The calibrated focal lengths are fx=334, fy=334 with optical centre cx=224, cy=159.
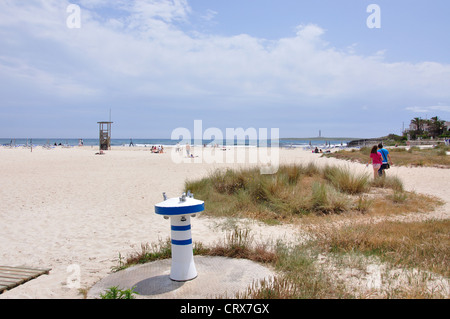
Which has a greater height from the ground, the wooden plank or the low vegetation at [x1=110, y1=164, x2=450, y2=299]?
the low vegetation at [x1=110, y1=164, x2=450, y2=299]

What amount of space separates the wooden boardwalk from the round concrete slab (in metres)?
0.97

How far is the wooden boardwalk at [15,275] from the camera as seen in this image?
→ 13.4 ft

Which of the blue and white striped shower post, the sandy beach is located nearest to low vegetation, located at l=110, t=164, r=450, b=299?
the sandy beach

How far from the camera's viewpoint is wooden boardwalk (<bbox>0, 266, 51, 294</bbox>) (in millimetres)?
4086

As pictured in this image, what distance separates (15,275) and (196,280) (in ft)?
7.98

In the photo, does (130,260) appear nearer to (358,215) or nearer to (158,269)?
(158,269)

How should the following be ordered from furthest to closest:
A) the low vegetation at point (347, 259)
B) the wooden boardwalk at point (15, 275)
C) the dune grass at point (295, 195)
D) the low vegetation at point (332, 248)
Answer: the dune grass at point (295, 195)
the wooden boardwalk at point (15, 275)
the low vegetation at point (332, 248)
the low vegetation at point (347, 259)

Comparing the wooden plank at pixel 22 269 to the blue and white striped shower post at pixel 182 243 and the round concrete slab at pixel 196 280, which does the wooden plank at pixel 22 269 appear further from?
the blue and white striped shower post at pixel 182 243

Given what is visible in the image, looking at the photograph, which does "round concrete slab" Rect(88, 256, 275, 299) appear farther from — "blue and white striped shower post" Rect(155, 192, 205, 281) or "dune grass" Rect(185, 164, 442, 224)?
"dune grass" Rect(185, 164, 442, 224)

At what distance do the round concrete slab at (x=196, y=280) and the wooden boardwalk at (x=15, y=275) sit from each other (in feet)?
3.18

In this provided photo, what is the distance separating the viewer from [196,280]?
4.13m

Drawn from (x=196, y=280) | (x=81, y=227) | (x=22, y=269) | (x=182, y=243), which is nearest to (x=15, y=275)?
(x=22, y=269)

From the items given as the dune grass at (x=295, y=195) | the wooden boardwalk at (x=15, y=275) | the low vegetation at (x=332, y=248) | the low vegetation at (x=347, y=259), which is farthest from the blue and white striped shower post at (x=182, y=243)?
the dune grass at (x=295, y=195)
